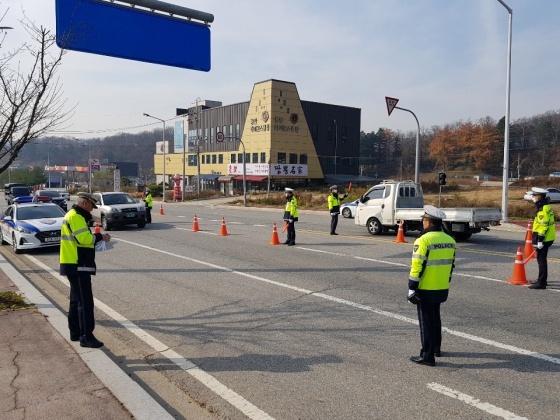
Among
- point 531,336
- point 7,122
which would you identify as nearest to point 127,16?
point 7,122

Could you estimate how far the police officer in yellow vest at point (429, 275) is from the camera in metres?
5.27

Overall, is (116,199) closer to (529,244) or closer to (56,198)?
(529,244)

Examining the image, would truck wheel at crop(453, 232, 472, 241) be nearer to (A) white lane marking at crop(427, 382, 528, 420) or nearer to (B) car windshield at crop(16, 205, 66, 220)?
(A) white lane marking at crop(427, 382, 528, 420)

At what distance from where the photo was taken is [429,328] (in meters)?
5.37

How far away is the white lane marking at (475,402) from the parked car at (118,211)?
18.0m

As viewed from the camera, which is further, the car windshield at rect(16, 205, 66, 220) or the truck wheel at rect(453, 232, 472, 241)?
the truck wheel at rect(453, 232, 472, 241)

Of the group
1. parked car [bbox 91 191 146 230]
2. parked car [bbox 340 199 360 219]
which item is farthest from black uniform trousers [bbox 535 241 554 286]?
parked car [bbox 340 199 360 219]

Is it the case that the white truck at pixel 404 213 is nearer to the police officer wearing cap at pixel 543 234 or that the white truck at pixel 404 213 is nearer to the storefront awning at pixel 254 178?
the police officer wearing cap at pixel 543 234

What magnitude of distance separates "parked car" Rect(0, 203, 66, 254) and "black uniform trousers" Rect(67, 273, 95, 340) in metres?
9.17

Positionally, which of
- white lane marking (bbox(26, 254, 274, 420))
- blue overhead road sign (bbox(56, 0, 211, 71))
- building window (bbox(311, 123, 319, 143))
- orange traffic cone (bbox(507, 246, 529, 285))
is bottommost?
white lane marking (bbox(26, 254, 274, 420))

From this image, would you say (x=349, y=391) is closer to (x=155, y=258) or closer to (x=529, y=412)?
(x=529, y=412)

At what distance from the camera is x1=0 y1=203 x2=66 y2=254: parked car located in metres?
14.0

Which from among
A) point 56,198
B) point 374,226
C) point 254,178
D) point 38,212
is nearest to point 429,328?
point 374,226

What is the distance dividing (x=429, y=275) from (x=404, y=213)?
11404mm
